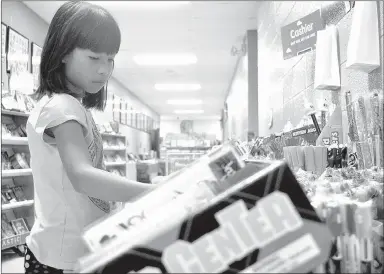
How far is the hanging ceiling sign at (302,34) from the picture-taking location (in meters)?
2.38

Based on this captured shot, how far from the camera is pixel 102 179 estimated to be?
2.81 feet

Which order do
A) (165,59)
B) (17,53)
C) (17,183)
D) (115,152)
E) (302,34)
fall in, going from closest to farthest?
(302,34), (17,183), (17,53), (165,59), (115,152)

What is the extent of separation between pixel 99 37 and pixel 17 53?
4935 mm

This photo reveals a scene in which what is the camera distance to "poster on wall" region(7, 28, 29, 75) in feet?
17.1

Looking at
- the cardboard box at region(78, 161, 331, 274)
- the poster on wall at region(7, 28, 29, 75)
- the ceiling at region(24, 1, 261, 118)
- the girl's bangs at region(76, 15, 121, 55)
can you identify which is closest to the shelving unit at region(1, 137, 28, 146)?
the poster on wall at region(7, 28, 29, 75)

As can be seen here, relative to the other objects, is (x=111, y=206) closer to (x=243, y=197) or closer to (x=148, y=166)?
(x=243, y=197)

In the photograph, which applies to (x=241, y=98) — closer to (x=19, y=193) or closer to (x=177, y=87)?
(x=177, y=87)

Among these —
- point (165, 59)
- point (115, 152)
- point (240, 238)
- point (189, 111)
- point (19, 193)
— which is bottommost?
point (19, 193)

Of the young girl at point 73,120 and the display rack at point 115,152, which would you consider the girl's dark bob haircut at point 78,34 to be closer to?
the young girl at point 73,120

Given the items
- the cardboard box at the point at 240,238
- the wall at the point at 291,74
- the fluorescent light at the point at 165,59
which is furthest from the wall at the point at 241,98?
the cardboard box at the point at 240,238

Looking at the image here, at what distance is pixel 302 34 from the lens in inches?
101

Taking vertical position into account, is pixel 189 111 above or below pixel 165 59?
below

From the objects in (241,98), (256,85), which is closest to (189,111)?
(241,98)

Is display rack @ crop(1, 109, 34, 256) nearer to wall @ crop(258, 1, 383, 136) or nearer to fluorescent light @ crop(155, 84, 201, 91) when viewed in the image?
wall @ crop(258, 1, 383, 136)
